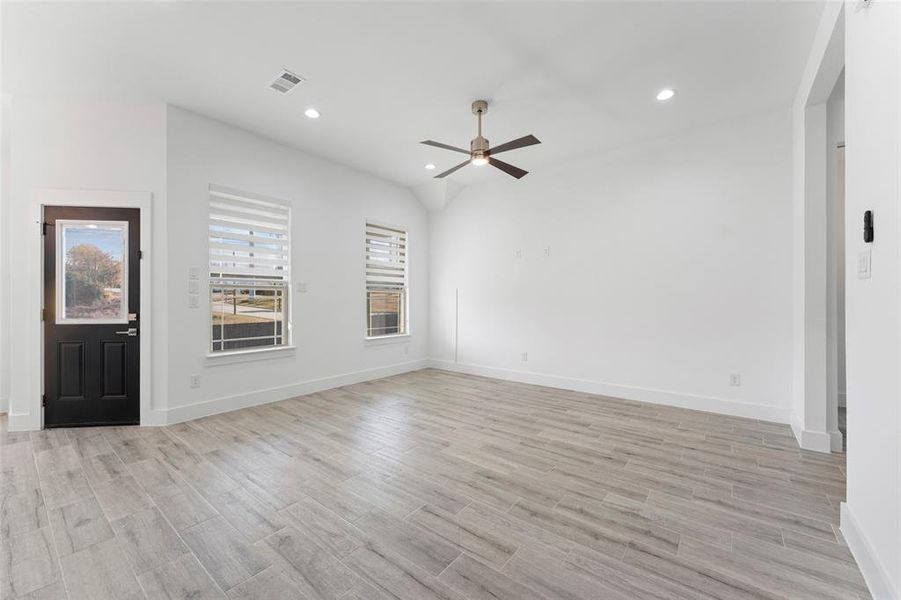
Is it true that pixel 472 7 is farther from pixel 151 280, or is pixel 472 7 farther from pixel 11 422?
pixel 11 422

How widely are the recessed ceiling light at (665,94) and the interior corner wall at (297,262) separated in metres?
3.91

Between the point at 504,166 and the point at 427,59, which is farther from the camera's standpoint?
the point at 504,166

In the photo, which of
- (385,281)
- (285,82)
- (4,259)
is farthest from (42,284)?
(385,281)

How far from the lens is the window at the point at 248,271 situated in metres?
4.22

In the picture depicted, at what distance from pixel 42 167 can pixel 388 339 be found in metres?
4.27

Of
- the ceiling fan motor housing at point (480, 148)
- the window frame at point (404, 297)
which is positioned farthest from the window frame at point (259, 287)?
the ceiling fan motor housing at point (480, 148)

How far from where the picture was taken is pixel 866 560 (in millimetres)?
1673

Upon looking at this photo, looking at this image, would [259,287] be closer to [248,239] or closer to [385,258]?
[248,239]

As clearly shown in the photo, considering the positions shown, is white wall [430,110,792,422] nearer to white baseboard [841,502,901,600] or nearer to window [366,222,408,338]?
window [366,222,408,338]

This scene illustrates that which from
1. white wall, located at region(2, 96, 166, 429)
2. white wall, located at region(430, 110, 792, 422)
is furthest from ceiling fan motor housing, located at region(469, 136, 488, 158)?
white wall, located at region(2, 96, 166, 429)

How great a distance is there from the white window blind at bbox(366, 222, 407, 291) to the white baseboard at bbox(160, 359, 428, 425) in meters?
1.35

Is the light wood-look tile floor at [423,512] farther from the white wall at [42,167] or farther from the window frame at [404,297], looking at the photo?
the window frame at [404,297]

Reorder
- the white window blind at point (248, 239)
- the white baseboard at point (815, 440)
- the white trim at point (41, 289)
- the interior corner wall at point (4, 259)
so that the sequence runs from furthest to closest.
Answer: the white window blind at point (248, 239) → the interior corner wall at point (4, 259) → the white trim at point (41, 289) → the white baseboard at point (815, 440)

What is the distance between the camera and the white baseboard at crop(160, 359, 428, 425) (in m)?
3.83
